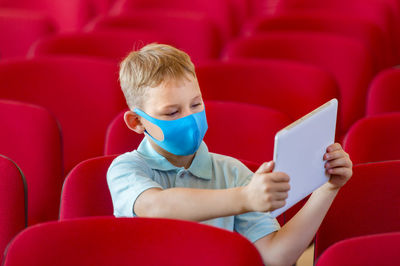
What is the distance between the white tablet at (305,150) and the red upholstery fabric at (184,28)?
2.78 metres

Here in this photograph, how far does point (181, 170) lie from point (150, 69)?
267mm

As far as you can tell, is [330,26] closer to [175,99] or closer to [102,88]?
[102,88]

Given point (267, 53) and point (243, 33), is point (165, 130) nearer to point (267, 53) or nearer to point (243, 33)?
point (267, 53)

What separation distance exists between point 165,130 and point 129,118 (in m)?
0.13

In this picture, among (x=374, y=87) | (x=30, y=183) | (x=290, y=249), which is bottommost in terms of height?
(x=30, y=183)

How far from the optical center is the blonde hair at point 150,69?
1.64m

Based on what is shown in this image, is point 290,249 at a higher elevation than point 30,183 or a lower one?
higher

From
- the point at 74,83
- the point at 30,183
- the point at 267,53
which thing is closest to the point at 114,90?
the point at 74,83

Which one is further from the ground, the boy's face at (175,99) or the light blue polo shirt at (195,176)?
the boy's face at (175,99)

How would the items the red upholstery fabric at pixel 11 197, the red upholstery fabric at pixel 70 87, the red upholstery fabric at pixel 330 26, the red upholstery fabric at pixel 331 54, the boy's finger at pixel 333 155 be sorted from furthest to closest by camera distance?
the red upholstery fabric at pixel 330 26 < the red upholstery fabric at pixel 331 54 < the red upholstery fabric at pixel 70 87 < the red upholstery fabric at pixel 11 197 < the boy's finger at pixel 333 155

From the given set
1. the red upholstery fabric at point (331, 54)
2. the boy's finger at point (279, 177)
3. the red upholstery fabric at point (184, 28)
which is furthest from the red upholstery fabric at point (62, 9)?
the boy's finger at point (279, 177)

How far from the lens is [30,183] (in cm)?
249

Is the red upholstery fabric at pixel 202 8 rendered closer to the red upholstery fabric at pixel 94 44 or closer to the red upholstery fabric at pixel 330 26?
the red upholstery fabric at pixel 330 26

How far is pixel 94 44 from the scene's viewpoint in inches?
141
